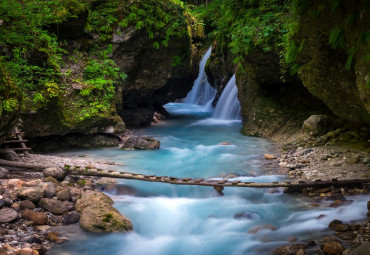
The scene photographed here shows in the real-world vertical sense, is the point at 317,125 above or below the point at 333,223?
above

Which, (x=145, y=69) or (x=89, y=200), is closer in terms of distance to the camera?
(x=89, y=200)

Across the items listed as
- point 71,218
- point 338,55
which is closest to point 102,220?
point 71,218

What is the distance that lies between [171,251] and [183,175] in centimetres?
307

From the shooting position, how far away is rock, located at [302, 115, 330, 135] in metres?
8.40

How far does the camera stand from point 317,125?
8.46 m

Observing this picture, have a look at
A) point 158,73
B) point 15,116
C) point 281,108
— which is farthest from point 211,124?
point 15,116

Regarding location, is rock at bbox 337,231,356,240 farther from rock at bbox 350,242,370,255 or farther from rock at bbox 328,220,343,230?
rock at bbox 350,242,370,255

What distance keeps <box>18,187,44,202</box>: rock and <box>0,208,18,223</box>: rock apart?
0.34 m

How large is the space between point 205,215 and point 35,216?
2506mm

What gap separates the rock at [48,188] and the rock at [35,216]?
1.63 feet

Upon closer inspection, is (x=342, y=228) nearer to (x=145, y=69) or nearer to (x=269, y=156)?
(x=269, y=156)

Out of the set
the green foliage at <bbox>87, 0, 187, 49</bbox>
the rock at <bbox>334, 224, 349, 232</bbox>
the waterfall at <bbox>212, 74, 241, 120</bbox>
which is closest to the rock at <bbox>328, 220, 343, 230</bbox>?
the rock at <bbox>334, 224, 349, 232</bbox>

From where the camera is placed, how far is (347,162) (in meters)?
6.32

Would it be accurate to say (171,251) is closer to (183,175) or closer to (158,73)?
(183,175)
